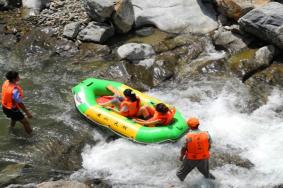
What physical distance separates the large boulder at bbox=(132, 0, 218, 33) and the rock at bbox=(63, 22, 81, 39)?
6.11ft

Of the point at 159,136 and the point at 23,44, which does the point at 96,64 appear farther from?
the point at 159,136

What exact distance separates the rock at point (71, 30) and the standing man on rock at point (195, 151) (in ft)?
25.0

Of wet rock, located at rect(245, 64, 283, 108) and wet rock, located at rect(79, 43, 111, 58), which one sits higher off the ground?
wet rock, located at rect(79, 43, 111, 58)

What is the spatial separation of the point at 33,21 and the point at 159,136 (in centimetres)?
776

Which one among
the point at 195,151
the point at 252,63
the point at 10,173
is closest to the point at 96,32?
the point at 252,63

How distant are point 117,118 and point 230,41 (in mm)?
4836

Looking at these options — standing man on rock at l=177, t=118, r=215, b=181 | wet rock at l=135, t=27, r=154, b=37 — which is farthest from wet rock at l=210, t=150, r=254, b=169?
wet rock at l=135, t=27, r=154, b=37

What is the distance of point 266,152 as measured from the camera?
11.2m

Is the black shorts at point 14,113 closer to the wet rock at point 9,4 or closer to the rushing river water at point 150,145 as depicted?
the rushing river water at point 150,145

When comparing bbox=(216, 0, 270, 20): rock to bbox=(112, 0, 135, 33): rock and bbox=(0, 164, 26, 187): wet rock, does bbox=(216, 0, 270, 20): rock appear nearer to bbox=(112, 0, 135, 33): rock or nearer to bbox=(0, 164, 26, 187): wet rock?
bbox=(112, 0, 135, 33): rock

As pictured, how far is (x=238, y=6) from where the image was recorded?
1508 centimetres

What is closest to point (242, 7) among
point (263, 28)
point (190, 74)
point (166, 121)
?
point (263, 28)

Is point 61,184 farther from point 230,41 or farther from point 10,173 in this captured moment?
point 230,41

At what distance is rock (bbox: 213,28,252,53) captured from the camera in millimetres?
14695
